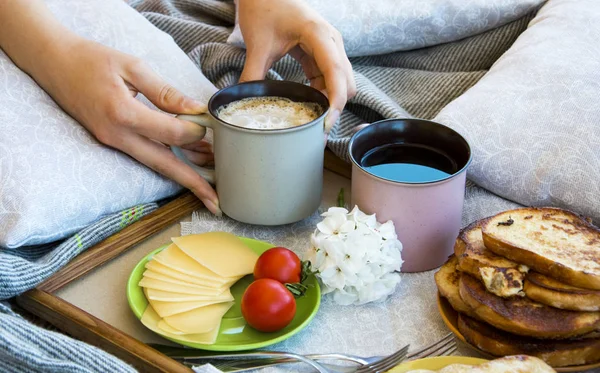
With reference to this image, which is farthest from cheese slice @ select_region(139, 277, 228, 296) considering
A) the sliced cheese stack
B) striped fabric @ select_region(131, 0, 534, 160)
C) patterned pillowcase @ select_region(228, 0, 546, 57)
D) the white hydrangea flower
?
patterned pillowcase @ select_region(228, 0, 546, 57)

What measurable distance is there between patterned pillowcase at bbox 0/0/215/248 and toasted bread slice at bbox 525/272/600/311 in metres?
0.53

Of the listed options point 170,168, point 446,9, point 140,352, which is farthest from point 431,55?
point 140,352

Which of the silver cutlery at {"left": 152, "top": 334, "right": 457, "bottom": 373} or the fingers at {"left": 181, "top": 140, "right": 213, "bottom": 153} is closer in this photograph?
the silver cutlery at {"left": 152, "top": 334, "right": 457, "bottom": 373}

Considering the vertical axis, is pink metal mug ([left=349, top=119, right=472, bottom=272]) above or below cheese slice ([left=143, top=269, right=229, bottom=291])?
above

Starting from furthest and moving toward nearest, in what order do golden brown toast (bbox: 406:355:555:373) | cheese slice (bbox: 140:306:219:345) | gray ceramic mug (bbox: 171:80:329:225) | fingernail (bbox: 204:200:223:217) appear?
fingernail (bbox: 204:200:223:217), gray ceramic mug (bbox: 171:80:329:225), cheese slice (bbox: 140:306:219:345), golden brown toast (bbox: 406:355:555:373)

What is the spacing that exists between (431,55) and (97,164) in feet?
2.02

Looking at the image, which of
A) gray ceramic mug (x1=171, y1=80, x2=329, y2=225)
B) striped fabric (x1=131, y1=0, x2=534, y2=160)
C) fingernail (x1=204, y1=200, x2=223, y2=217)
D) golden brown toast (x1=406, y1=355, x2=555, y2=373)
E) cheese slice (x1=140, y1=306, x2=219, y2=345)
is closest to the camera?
golden brown toast (x1=406, y1=355, x2=555, y2=373)

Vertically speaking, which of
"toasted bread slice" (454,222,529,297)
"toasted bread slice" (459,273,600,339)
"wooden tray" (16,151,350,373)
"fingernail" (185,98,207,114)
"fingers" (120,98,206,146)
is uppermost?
"fingernail" (185,98,207,114)

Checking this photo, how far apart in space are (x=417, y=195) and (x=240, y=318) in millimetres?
246

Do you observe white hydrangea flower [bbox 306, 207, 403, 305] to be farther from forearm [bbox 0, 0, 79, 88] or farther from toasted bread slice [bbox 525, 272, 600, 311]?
forearm [bbox 0, 0, 79, 88]

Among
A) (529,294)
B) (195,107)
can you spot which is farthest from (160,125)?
(529,294)

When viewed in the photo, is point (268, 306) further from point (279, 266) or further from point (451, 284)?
point (451, 284)

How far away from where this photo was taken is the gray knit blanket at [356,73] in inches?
35.9

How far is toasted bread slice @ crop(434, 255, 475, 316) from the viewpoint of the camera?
0.78 meters
